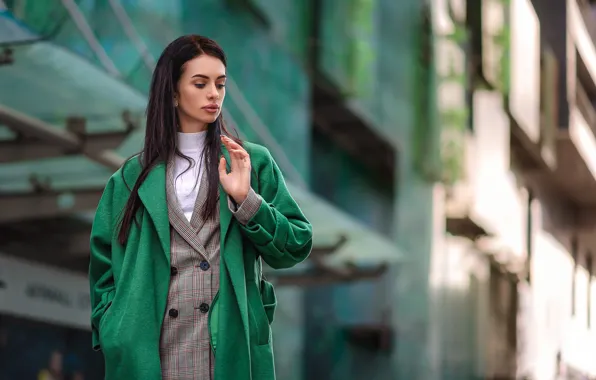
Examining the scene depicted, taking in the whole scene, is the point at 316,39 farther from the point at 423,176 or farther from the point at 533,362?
the point at 533,362

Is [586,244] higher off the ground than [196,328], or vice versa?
[586,244]

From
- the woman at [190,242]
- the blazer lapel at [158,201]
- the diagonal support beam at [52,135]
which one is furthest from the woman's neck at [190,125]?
the diagonal support beam at [52,135]

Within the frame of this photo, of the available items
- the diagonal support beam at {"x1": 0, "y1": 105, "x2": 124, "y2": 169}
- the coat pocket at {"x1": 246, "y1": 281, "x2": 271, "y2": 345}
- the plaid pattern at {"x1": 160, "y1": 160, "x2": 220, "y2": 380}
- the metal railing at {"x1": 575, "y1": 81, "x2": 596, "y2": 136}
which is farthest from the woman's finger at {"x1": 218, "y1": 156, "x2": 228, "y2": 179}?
the metal railing at {"x1": 575, "y1": 81, "x2": 596, "y2": 136}

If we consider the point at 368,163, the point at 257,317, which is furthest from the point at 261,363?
the point at 368,163

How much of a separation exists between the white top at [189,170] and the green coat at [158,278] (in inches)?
2.0

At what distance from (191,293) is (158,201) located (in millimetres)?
228

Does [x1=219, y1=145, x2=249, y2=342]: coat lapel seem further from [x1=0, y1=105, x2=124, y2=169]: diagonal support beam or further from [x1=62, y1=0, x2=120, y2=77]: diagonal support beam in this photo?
[x1=62, y1=0, x2=120, y2=77]: diagonal support beam

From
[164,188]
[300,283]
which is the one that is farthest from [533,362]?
[164,188]

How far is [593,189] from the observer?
4409 centimetres

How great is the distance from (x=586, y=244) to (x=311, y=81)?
99.8 ft

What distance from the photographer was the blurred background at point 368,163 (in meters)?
9.41

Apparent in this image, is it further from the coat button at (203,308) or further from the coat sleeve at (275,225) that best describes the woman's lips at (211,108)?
the coat button at (203,308)

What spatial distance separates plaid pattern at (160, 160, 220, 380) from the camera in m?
2.87

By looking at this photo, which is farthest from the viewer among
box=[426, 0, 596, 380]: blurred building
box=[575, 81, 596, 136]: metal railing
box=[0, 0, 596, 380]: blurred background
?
box=[575, 81, 596, 136]: metal railing
